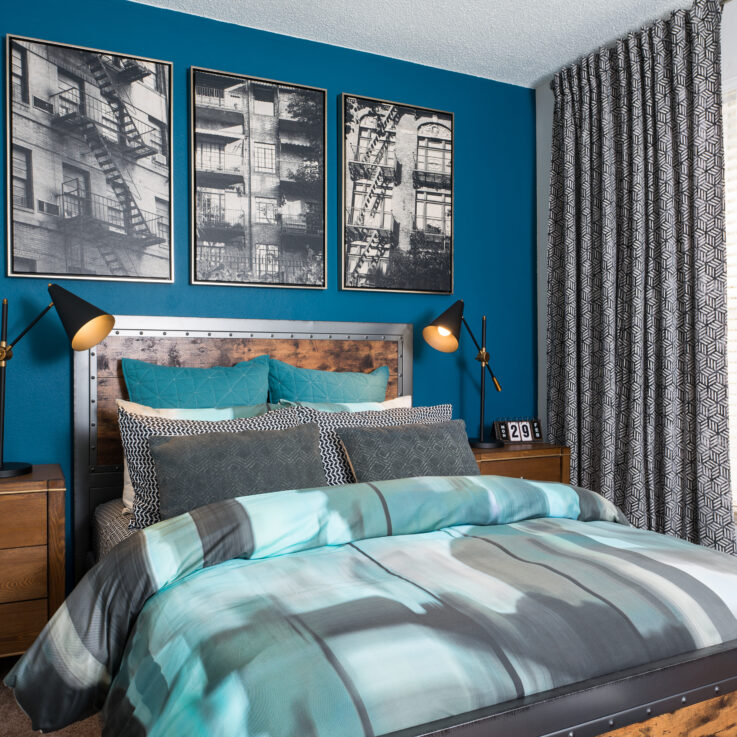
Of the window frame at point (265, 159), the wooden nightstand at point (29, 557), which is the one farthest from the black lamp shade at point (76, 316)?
the window frame at point (265, 159)

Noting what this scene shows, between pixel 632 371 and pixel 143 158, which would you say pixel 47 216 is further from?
pixel 632 371

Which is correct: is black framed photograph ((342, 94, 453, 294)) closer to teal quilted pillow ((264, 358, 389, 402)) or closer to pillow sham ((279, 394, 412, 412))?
teal quilted pillow ((264, 358, 389, 402))

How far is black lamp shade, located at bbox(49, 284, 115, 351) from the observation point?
7.44 ft

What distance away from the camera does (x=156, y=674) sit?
1195mm

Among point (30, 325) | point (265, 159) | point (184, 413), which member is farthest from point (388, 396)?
point (30, 325)

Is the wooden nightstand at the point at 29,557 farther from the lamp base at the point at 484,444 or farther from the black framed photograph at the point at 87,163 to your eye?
the lamp base at the point at 484,444

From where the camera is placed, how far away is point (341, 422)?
241 centimetres

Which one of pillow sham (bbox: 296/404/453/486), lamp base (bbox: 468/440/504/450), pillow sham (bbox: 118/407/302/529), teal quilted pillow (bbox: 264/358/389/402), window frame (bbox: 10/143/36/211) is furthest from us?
lamp base (bbox: 468/440/504/450)

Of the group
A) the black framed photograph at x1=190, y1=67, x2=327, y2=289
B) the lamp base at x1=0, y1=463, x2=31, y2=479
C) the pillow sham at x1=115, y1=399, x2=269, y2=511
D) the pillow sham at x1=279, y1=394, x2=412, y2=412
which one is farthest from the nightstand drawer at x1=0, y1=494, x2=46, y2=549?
the black framed photograph at x1=190, y1=67, x2=327, y2=289

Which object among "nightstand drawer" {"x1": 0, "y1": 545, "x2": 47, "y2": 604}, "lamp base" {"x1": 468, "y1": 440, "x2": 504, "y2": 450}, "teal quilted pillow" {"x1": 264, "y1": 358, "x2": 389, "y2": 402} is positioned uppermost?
"teal quilted pillow" {"x1": 264, "y1": 358, "x2": 389, "y2": 402}

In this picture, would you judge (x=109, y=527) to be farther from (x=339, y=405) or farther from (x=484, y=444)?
(x=484, y=444)

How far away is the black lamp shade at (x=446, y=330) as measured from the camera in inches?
118

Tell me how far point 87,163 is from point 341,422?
1.50 m

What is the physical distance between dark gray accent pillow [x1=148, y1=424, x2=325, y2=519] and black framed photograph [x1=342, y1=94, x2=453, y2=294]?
1.28 metres
